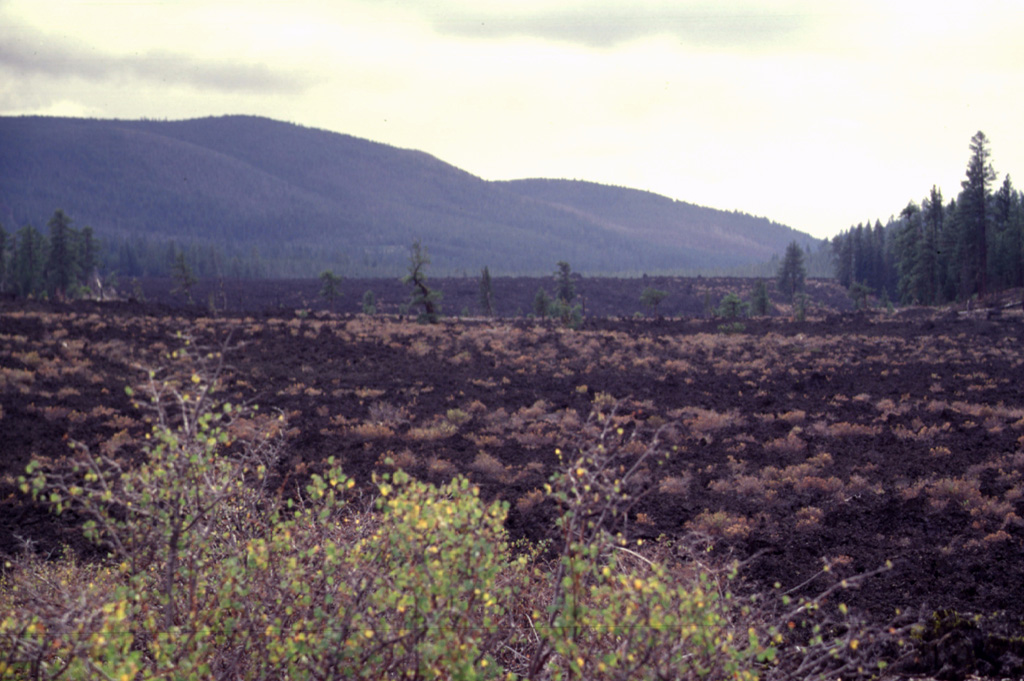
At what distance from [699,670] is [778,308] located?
100 meters

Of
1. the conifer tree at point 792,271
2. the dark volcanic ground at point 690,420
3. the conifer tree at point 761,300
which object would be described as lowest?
the dark volcanic ground at point 690,420

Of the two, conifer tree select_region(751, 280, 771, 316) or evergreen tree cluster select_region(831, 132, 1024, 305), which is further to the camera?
conifer tree select_region(751, 280, 771, 316)

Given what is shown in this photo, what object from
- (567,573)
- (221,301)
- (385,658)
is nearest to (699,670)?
(567,573)

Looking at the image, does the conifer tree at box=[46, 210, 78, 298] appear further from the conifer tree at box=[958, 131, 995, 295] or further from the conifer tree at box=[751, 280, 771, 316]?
the conifer tree at box=[958, 131, 995, 295]

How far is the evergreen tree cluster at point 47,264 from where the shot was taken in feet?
225

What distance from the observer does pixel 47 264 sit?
70.4 m

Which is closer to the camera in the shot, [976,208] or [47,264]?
[976,208]

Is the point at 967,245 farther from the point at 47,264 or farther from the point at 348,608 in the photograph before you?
the point at 47,264

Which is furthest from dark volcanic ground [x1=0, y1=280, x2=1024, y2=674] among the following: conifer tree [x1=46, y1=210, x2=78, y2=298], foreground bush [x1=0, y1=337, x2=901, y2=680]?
conifer tree [x1=46, y1=210, x2=78, y2=298]

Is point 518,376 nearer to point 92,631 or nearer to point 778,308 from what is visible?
point 92,631

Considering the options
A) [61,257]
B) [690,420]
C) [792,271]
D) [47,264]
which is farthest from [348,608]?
[792,271]

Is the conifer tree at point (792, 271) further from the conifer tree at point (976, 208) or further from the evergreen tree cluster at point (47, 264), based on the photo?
the evergreen tree cluster at point (47, 264)

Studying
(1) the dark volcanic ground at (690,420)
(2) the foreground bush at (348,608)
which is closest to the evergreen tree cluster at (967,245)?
(1) the dark volcanic ground at (690,420)

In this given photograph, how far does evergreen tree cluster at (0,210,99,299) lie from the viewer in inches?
2699
